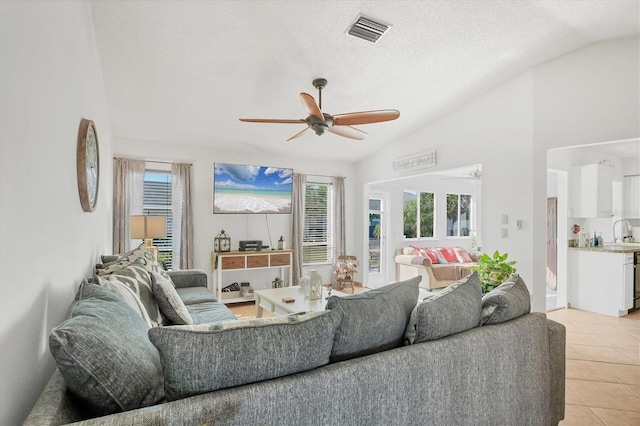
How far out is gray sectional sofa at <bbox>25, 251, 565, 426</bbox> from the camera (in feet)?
3.07

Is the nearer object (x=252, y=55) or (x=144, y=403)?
(x=144, y=403)

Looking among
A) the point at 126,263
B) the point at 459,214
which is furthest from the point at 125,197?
the point at 459,214

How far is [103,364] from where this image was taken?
0.87 m

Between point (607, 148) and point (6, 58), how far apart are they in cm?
671

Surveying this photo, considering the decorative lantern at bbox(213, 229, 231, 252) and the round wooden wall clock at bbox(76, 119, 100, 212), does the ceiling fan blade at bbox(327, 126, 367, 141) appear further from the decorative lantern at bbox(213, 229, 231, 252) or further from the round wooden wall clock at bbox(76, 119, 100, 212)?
the decorative lantern at bbox(213, 229, 231, 252)

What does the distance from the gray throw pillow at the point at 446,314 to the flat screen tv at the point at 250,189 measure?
13.4 feet

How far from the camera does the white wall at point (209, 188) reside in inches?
193

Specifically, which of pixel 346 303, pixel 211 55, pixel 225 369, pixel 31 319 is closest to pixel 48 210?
pixel 31 319

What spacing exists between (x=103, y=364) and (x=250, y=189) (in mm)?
4535

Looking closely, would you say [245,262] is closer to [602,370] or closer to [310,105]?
[310,105]

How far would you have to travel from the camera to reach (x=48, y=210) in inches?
52.4

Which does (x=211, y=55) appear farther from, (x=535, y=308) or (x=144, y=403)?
(x=535, y=308)

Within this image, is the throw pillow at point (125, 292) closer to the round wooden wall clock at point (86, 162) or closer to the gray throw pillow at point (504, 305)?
the round wooden wall clock at point (86, 162)

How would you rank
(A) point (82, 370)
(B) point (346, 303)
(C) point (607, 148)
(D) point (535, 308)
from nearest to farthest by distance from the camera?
(A) point (82, 370) → (B) point (346, 303) → (D) point (535, 308) → (C) point (607, 148)
